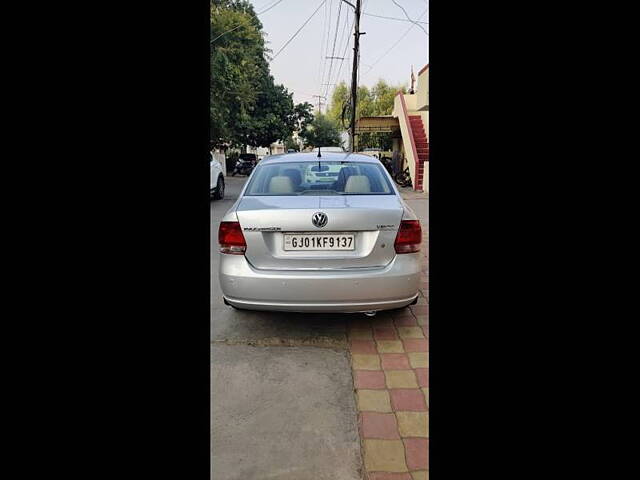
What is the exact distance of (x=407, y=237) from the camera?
→ 321 cm

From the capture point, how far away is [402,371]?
2.97m

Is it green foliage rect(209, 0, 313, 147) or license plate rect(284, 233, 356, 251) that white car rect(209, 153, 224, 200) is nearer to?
green foliage rect(209, 0, 313, 147)

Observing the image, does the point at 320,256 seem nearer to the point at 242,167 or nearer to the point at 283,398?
the point at 283,398

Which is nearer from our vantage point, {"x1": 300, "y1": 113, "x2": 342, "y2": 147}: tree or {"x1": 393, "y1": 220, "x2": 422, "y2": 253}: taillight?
{"x1": 393, "y1": 220, "x2": 422, "y2": 253}: taillight

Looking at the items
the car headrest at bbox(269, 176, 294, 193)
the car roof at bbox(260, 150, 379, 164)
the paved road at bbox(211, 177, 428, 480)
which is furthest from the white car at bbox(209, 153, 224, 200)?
the paved road at bbox(211, 177, 428, 480)

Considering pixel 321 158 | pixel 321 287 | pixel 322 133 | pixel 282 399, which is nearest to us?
pixel 282 399

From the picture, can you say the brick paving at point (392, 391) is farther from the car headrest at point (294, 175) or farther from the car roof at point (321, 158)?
the car roof at point (321, 158)

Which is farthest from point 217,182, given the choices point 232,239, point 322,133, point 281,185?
point 322,133

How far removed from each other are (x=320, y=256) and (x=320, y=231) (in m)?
0.17

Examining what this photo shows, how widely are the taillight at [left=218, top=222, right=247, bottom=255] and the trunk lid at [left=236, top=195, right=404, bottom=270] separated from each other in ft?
0.15

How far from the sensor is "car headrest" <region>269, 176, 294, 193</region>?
372 cm
